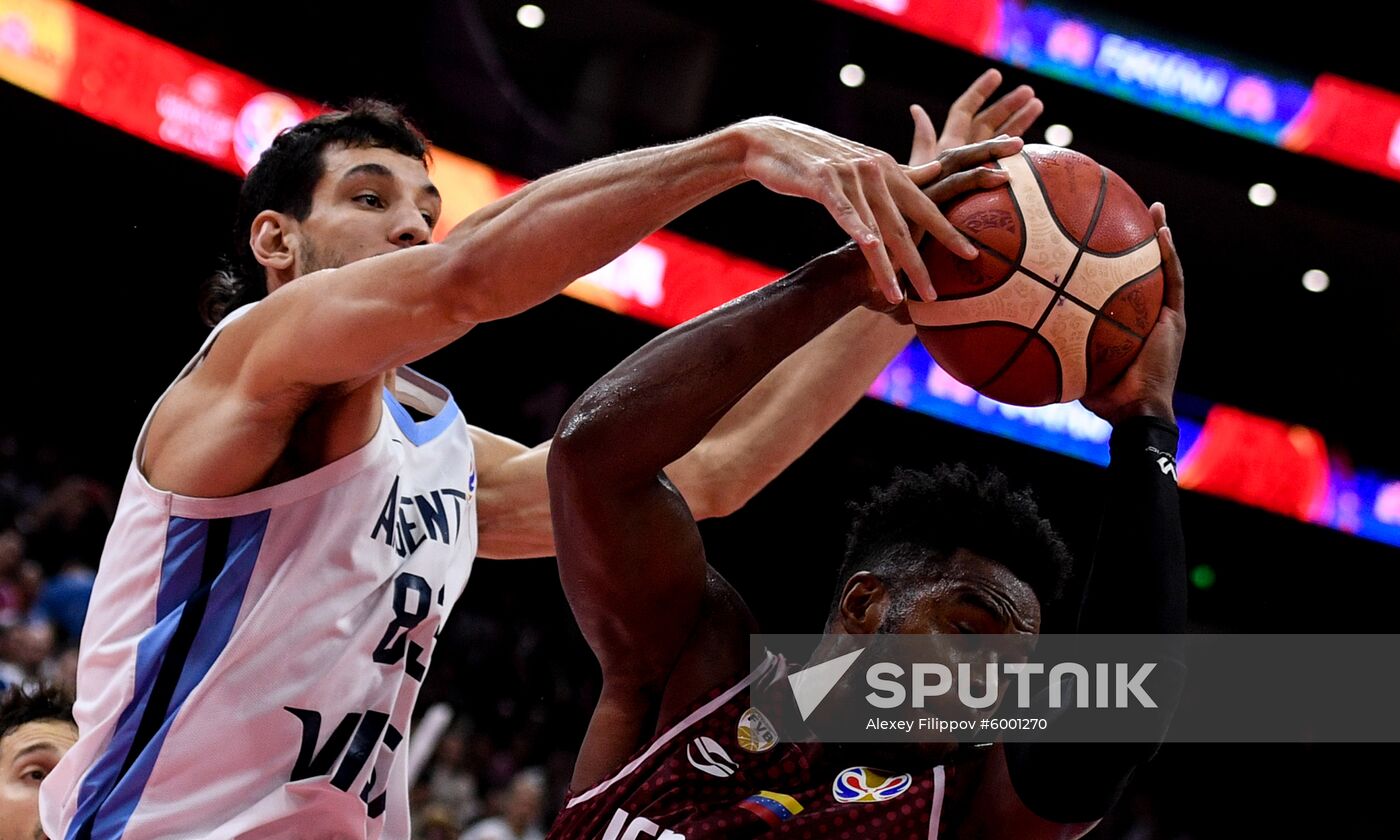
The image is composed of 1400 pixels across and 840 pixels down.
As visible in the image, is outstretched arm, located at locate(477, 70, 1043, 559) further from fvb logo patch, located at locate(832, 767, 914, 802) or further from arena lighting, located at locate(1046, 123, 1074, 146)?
arena lighting, located at locate(1046, 123, 1074, 146)

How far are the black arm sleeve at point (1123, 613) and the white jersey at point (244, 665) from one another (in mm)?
1259

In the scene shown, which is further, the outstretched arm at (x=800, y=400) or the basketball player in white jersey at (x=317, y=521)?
the outstretched arm at (x=800, y=400)

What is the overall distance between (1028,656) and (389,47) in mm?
11291

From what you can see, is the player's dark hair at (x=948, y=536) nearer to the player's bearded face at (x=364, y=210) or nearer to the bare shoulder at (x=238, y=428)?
the bare shoulder at (x=238, y=428)

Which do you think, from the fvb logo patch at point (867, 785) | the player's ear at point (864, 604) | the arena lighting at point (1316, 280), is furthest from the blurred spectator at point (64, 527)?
the arena lighting at point (1316, 280)

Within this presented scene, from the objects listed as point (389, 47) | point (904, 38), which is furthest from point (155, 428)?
point (904, 38)

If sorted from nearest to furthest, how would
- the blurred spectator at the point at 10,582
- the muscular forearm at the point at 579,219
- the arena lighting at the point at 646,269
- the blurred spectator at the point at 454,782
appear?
the muscular forearm at the point at 579,219
the blurred spectator at the point at 10,582
the blurred spectator at the point at 454,782
the arena lighting at the point at 646,269

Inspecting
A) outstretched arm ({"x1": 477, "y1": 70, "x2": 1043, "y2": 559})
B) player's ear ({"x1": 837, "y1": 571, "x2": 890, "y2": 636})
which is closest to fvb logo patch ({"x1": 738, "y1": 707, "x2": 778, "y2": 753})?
player's ear ({"x1": 837, "y1": 571, "x2": 890, "y2": 636})

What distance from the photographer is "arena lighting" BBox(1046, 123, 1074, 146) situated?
43.2 ft

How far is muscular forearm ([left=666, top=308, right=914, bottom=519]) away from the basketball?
0.67 meters

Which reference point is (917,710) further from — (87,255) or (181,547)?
(87,255)

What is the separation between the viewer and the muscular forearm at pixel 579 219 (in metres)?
2.31

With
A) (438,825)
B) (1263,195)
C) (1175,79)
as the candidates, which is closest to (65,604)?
(438,825)

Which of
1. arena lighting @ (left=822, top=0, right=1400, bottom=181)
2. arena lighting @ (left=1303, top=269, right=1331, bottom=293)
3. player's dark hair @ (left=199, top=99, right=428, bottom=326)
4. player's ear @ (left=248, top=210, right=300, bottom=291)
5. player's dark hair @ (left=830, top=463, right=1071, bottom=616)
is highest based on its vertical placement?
arena lighting @ (left=1303, top=269, right=1331, bottom=293)
